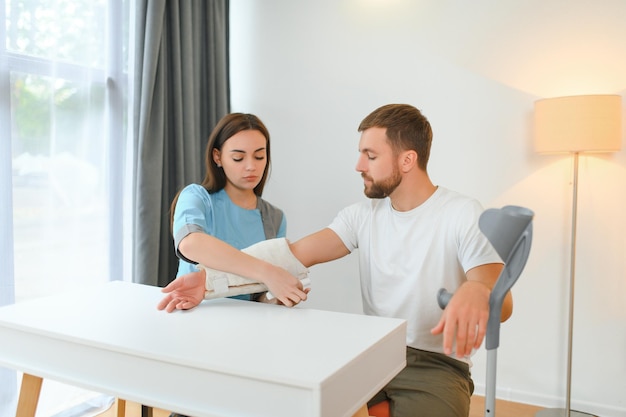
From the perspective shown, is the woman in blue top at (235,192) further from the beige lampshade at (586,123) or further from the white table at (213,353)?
the beige lampshade at (586,123)

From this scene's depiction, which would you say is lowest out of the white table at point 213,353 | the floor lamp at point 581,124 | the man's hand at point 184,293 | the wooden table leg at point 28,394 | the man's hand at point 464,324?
the wooden table leg at point 28,394

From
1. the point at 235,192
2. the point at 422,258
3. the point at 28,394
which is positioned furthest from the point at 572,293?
the point at 28,394

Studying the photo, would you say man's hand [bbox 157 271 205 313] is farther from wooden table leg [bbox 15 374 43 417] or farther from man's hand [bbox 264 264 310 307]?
wooden table leg [bbox 15 374 43 417]

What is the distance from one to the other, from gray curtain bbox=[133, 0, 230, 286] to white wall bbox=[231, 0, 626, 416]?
372mm

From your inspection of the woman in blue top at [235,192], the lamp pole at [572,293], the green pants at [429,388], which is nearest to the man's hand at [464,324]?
the green pants at [429,388]

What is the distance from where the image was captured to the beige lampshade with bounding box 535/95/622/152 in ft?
7.75

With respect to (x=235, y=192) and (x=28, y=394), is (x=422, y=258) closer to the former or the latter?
(x=235, y=192)

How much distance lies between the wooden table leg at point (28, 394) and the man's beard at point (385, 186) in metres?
1.07

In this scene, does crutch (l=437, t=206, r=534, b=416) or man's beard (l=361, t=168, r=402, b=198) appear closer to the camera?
crutch (l=437, t=206, r=534, b=416)

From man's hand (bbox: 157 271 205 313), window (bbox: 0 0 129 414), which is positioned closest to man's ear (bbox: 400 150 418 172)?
man's hand (bbox: 157 271 205 313)

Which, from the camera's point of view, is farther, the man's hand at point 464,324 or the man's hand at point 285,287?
the man's hand at point 285,287

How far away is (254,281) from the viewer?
1602mm

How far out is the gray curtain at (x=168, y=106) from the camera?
2656 millimetres

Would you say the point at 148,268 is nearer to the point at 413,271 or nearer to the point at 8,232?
the point at 8,232
